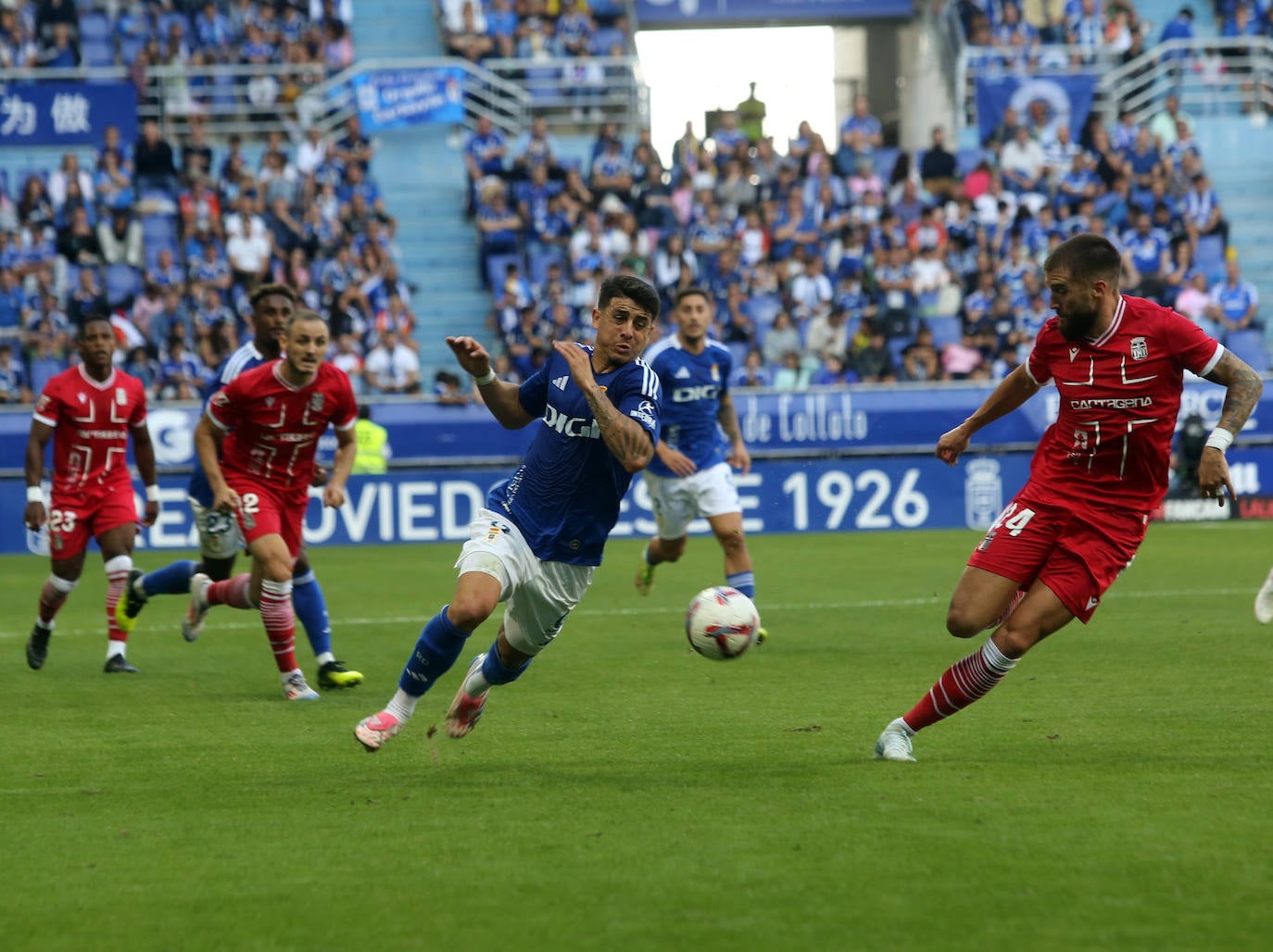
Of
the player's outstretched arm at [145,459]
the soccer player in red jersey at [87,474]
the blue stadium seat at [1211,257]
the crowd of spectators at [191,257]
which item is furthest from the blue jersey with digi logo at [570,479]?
the blue stadium seat at [1211,257]

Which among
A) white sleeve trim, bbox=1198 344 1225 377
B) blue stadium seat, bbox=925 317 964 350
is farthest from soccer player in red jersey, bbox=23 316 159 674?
blue stadium seat, bbox=925 317 964 350

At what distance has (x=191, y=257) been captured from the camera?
23.9 m

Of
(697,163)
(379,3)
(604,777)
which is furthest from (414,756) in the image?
(379,3)

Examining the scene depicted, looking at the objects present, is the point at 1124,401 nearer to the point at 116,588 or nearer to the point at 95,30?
the point at 116,588

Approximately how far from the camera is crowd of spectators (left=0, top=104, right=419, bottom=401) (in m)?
22.6

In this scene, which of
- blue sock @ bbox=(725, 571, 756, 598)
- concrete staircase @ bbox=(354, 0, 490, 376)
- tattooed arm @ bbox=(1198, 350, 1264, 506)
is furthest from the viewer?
concrete staircase @ bbox=(354, 0, 490, 376)

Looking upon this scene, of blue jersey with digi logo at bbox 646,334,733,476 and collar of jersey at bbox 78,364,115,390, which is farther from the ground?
collar of jersey at bbox 78,364,115,390

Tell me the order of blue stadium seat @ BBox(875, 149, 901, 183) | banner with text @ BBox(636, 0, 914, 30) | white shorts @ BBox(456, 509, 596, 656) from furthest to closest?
banner with text @ BBox(636, 0, 914, 30)
blue stadium seat @ BBox(875, 149, 901, 183)
white shorts @ BBox(456, 509, 596, 656)

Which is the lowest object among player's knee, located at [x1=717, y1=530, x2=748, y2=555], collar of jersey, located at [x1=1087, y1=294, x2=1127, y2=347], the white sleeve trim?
player's knee, located at [x1=717, y1=530, x2=748, y2=555]

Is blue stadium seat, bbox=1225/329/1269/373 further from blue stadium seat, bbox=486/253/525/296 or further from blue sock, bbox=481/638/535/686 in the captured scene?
blue sock, bbox=481/638/535/686

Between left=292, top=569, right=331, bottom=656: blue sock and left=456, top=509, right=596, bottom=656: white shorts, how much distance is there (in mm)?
2742

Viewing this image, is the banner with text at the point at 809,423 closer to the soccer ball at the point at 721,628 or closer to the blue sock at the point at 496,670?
the soccer ball at the point at 721,628

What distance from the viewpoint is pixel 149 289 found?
2334 centimetres

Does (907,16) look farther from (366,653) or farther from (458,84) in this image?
(366,653)
